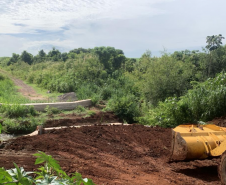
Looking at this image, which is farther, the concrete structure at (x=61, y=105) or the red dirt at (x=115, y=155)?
the concrete structure at (x=61, y=105)

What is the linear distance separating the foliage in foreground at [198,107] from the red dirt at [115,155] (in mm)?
1284

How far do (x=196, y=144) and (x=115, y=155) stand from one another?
7.10 ft

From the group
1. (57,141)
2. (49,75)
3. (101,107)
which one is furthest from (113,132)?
(49,75)

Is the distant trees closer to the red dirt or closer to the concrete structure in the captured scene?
the concrete structure

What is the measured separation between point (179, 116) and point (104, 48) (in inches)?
796

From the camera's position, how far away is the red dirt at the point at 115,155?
4.46 m

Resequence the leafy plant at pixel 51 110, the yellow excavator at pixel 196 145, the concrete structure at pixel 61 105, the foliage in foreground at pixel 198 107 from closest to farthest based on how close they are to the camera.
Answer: the yellow excavator at pixel 196 145 → the foliage in foreground at pixel 198 107 → the leafy plant at pixel 51 110 → the concrete structure at pixel 61 105

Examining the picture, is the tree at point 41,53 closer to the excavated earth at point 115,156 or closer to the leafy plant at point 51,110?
the leafy plant at point 51,110

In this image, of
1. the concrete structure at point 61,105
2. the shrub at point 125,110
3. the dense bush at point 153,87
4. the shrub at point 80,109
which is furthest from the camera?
the shrub at point 125,110

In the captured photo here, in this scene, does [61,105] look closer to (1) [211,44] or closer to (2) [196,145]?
(2) [196,145]

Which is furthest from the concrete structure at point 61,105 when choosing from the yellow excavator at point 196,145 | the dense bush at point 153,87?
the yellow excavator at point 196,145

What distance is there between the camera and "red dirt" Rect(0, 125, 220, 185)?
4457 millimetres

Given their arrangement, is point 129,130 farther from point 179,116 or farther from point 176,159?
point 176,159

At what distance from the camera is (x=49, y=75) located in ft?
72.0
